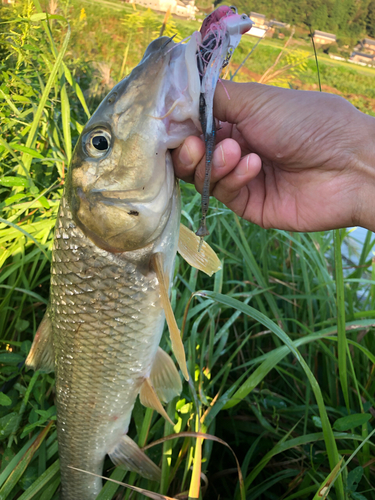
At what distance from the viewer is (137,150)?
105cm

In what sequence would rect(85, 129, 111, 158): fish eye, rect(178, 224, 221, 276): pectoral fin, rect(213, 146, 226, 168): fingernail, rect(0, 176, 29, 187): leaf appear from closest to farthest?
rect(85, 129, 111, 158): fish eye, rect(213, 146, 226, 168): fingernail, rect(178, 224, 221, 276): pectoral fin, rect(0, 176, 29, 187): leaf

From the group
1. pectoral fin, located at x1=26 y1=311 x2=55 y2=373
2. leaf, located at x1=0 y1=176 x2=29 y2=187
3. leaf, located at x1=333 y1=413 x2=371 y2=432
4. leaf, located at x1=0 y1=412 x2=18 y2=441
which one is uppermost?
leaf, located at x1=0 y1=176 x2=29 y2=187

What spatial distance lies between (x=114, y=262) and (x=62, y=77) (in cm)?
159

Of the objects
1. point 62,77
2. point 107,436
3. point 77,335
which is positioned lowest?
point 107,436

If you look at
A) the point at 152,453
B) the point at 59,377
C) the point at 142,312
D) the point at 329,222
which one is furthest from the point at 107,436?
the point at 329,222

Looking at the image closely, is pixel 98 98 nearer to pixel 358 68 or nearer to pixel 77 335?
pixel 77 335

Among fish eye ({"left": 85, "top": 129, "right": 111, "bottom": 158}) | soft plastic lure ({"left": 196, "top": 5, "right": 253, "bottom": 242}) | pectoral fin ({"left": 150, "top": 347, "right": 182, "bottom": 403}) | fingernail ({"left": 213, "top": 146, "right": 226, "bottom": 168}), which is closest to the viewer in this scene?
soft plastic lure ({"left": 196, "top": 5, "right": 253, "bottom": 242})

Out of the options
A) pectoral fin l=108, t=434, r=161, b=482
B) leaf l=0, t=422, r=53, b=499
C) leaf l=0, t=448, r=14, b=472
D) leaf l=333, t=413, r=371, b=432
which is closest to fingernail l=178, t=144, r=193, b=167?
leaf l=333, t=413, r=371, b=432

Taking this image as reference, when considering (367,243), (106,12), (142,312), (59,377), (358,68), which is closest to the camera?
(142,312)

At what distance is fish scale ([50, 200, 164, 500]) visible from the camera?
50.1 inches

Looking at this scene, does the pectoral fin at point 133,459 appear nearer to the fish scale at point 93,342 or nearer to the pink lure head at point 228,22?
the fish scale at point 93,342

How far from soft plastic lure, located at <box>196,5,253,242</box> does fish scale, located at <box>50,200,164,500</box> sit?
1.93 ft

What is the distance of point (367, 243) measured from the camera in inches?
90.0

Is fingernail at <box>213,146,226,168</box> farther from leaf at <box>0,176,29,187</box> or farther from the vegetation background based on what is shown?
leaf at <box>0,176,29,187</box>
